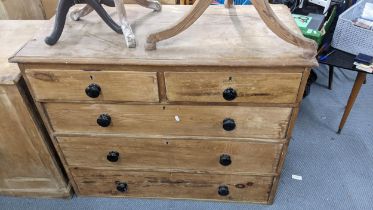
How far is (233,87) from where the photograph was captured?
113cm

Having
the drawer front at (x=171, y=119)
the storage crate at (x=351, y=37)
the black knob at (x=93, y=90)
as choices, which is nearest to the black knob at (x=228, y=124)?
the drawer front at (x=171, y=119)

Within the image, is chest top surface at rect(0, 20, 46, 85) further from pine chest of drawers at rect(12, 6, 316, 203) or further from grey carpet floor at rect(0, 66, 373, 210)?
grey carpet floor at rect(0, 66, 373, 210)

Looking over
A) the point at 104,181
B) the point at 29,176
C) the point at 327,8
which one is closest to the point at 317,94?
the point at 327,8

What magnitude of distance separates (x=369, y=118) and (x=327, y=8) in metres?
0.80

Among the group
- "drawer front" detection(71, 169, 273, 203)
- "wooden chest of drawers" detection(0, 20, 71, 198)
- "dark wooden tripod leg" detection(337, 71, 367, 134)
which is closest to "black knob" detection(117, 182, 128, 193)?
"drawer front" detection(71, 169, 273, 203)

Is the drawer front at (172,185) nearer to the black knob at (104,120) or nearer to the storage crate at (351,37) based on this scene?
the black knob at (104,120)

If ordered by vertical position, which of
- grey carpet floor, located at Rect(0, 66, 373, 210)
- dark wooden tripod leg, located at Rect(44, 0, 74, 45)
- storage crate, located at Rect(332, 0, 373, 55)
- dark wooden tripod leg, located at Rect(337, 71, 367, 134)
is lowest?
grey carpet floor, located at Rect(0, 66, 373, 210)

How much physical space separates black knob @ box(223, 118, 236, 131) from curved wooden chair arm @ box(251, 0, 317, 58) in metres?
0.37

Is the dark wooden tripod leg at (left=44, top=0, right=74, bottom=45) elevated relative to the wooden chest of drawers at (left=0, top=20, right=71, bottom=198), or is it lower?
elevated

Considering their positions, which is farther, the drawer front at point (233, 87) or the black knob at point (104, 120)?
the black knob at point (104, 120)

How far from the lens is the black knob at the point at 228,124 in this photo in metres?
1.23

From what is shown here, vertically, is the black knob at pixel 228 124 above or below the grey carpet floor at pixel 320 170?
above

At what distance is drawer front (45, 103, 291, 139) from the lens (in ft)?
4.01

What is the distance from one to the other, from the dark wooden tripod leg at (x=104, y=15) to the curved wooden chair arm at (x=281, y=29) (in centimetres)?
53
